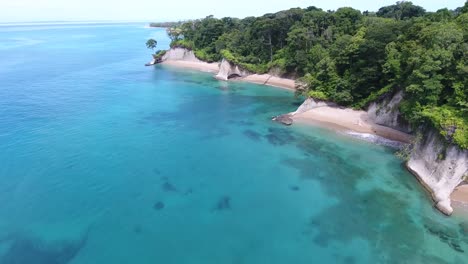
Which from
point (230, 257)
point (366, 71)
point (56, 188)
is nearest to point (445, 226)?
point (230, 257)

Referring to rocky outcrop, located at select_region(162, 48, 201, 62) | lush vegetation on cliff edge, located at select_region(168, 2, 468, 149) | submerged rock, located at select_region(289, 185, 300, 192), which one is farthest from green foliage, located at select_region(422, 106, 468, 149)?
rocky outcrop, located at select_region(162, 48, 201, 62)

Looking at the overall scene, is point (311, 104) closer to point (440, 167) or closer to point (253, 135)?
point (253, 135)

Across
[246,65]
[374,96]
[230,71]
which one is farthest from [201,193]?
[230,71]

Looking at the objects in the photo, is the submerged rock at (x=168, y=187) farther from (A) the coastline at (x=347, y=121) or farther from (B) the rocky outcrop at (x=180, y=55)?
(B) the rocky outcrop at (x=180, y=55)

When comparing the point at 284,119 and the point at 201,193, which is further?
the point at 284,119

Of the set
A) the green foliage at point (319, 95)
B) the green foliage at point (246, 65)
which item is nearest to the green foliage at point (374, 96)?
the green foliage at point (319, 95)
